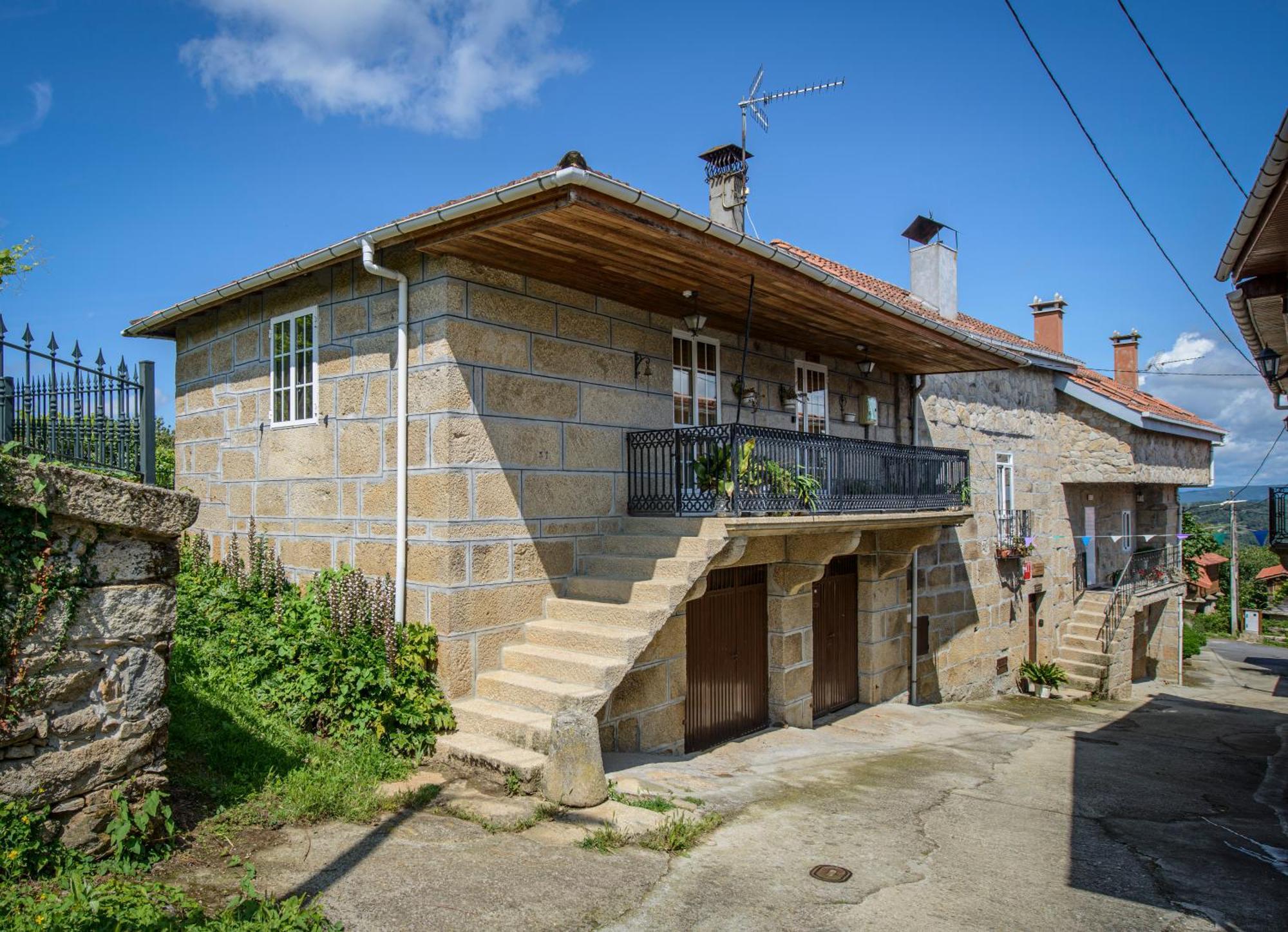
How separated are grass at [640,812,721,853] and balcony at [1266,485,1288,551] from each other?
16.7 meters

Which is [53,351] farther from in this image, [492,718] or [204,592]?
[204,592]

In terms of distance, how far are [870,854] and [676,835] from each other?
1.42m

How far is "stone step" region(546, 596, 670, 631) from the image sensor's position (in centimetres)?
719

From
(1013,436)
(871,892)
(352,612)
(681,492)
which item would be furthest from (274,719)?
(1013,436)

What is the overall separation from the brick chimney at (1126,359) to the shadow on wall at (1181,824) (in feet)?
43.6

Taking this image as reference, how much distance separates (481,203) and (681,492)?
3.54 meters

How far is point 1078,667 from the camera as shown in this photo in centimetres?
1809

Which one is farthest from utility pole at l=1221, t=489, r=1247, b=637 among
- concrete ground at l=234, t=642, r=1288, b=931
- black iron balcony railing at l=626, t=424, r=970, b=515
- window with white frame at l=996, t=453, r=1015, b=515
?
black iron balcony railing at l=626, t=424, r=970, b=515

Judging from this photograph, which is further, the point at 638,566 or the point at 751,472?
the point at 751,472

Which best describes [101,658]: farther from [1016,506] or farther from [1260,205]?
[1016,506]

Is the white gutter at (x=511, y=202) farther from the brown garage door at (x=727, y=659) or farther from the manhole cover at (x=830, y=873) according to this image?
the manhole cover at (x=830, y=873)

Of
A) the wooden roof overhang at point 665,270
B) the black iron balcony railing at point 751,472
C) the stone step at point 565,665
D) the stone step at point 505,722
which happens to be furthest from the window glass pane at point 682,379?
the stone step at point 505,722

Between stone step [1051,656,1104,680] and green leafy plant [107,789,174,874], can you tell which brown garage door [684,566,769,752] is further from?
stone step [1051,656,1104,680]

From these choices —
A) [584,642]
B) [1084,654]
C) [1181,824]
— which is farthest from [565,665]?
[1084,654]
